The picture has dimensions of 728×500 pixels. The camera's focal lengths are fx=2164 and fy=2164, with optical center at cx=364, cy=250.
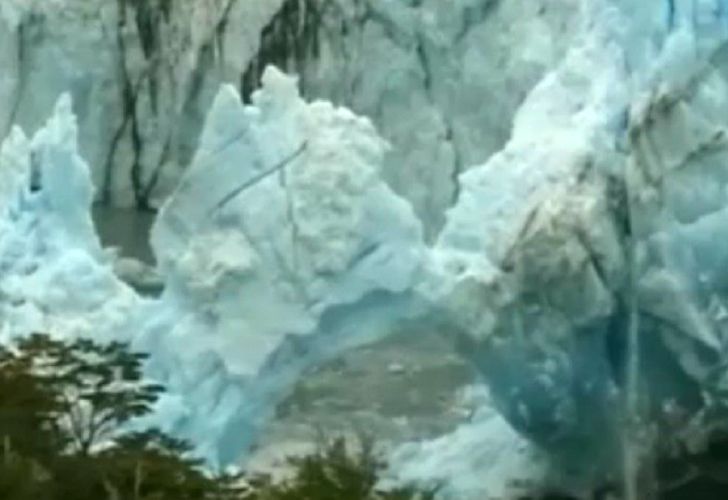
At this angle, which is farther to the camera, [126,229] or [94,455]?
[126,229]

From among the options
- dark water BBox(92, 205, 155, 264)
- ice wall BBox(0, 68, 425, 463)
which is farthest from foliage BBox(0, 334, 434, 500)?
dark water BBox(92, 205, 155, 264)

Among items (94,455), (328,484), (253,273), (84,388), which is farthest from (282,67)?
(328,484)

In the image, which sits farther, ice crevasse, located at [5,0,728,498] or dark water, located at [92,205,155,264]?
dark water, located at [92,205,155,264]

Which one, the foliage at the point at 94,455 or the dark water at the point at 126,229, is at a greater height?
the dark water at the point at 126,229

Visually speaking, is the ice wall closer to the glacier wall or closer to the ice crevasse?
the ice crevasse

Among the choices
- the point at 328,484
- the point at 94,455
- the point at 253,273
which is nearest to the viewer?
the point at 328,484

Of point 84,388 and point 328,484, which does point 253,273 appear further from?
point 328,484

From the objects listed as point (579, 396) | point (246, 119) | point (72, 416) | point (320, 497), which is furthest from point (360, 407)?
point (320, 497)

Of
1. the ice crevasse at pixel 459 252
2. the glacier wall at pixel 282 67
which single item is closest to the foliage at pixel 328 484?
the ice crevasse at pixel 459 252

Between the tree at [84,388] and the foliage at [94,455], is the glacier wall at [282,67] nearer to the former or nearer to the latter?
the tree at [84,388]
